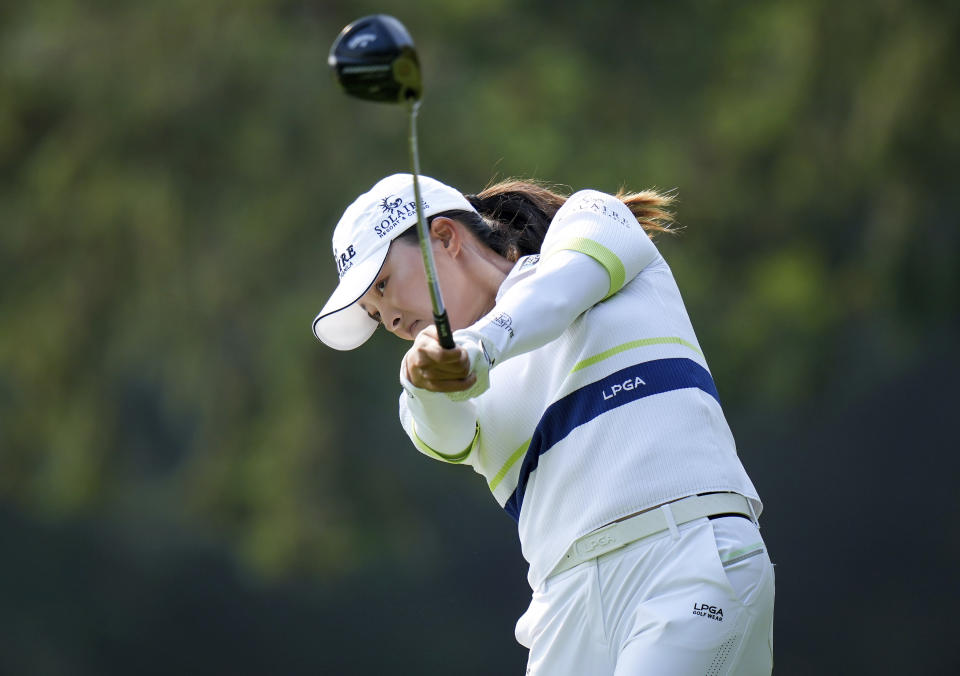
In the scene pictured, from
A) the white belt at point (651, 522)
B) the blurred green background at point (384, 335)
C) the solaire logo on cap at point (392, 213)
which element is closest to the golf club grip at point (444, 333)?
the white belt at point (651, 522)

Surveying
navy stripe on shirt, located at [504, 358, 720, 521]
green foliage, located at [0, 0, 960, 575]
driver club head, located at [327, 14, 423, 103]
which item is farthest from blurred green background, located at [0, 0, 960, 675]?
driver club head, located at [327, 14, 423, 103]

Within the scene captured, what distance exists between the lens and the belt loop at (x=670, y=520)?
190cm

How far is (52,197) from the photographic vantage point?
279 inches

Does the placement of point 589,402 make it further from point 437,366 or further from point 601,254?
point 437,366

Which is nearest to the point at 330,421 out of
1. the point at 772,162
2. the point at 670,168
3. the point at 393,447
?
the point at 393,447

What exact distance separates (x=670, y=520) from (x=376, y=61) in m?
0.77

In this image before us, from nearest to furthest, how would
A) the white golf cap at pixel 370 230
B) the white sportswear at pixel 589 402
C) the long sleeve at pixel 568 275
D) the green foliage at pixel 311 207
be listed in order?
the long sleeve at pixel 568 275, the white sportswear at pixel 589 402, the white golf cap at pixel 370 230, the green foliage at pixel 311 207

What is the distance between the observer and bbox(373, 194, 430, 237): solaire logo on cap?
7.25ft

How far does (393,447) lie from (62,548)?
2.26 metres

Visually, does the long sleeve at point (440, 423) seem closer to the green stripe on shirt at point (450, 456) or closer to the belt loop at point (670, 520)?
the green stripe on shirt at point (450, 456)

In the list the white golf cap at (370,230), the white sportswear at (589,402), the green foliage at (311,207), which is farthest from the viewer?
the green foliage at (311,207)

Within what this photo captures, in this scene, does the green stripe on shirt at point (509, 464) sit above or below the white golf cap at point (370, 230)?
below

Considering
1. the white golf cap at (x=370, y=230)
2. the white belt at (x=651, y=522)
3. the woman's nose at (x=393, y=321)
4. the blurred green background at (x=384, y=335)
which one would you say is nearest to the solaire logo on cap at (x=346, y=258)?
the white golf cap at (x=370, y=230)

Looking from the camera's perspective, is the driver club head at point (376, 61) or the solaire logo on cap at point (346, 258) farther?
the solaire logo on cap at point (346, 258)
